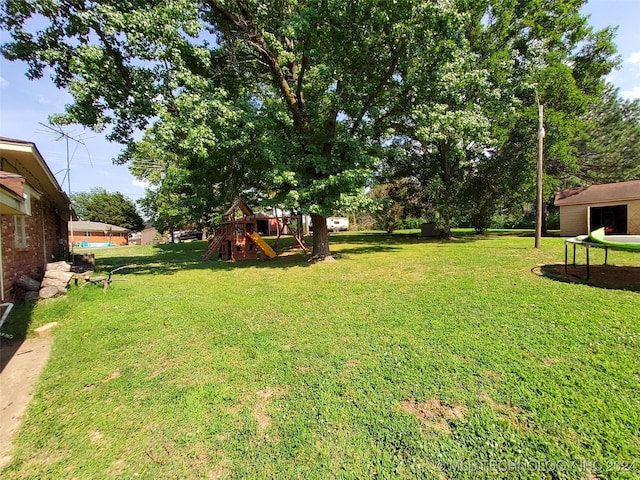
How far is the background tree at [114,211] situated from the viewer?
48.8 metres

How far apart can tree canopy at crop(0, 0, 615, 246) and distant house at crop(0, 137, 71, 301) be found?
7.13 ft

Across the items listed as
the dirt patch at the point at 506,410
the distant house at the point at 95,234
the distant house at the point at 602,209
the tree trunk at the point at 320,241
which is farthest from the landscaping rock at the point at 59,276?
the distant house at the point at 95,234

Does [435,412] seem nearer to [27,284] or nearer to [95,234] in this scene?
[27,284]

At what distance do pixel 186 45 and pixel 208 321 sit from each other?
7.54 metres

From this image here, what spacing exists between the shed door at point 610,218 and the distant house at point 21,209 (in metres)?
23.5

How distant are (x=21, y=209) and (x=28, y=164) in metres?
3.47

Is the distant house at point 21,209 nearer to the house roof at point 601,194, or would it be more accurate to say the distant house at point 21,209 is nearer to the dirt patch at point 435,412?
the dirt patch at point 435,412

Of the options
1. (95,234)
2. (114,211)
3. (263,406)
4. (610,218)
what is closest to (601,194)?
(610,218)

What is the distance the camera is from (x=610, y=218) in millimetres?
18562

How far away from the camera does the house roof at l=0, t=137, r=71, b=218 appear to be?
558 cm

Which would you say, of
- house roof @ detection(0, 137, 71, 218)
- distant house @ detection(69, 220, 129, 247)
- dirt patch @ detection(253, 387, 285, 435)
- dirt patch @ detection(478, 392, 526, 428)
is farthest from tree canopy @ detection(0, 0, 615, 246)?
distant house @ detection(69, 220, 129, 247)

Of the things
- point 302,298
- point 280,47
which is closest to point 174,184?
point 280,47

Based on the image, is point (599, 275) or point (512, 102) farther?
point (512, 102)

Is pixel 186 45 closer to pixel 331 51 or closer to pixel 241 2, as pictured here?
pixel 241 2
